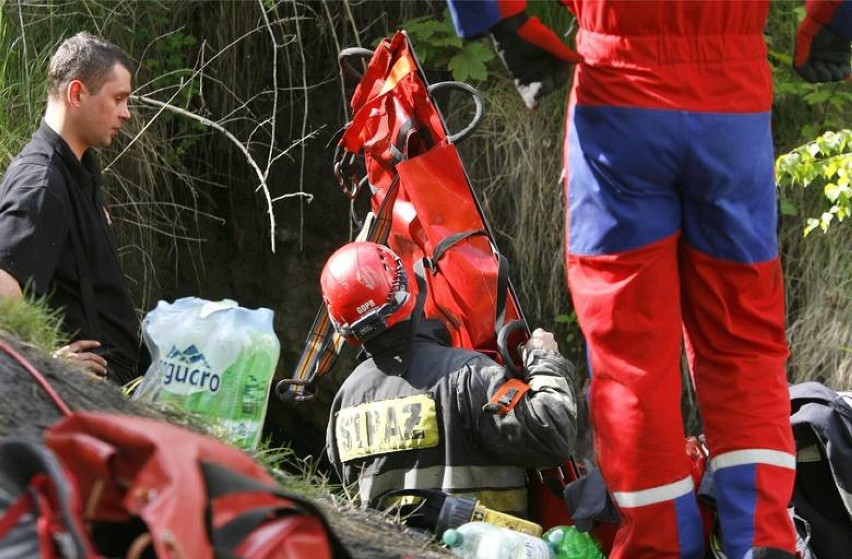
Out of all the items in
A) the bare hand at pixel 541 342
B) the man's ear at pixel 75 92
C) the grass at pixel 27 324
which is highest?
the man's ear at pixel 75 92

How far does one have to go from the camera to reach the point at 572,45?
263 inches

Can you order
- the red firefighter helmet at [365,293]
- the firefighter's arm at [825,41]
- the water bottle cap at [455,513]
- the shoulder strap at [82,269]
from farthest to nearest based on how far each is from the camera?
the shoulder strap at [82,269] < the red firefighter helmet at [365,293] < the water bottle cap at [455,513] < the firefighter's arm at [825,41]

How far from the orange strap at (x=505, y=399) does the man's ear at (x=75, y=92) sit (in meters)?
1.84

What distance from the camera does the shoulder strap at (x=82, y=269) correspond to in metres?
4.23

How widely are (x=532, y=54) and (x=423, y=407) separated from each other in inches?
48.8

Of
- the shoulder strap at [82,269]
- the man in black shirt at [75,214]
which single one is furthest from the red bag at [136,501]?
the shoulder strap at [82,269]

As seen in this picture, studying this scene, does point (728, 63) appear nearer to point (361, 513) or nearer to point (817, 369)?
point (361, 513)

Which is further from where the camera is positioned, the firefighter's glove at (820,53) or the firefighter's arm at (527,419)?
the firefighter's arm at (527,419)

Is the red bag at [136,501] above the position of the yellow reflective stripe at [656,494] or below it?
above

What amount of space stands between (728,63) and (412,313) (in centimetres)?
141

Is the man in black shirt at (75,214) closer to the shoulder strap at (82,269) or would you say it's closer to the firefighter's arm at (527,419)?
the shoulder strap at (82,269)

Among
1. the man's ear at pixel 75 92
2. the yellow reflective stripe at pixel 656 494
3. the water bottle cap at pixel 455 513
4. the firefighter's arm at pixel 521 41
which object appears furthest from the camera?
the man's ear at pixel 75 92

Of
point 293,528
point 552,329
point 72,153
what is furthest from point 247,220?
point 293,528

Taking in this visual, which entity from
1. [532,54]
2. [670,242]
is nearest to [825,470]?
[670,242]
